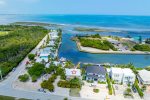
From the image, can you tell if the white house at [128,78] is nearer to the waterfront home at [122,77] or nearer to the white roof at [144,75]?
the waterfront home at [122,77]

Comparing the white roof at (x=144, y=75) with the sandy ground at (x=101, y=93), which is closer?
the sandy ground at (x=101, y=93)

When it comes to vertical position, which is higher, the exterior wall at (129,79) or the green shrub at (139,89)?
the exterior wall at (129,79)

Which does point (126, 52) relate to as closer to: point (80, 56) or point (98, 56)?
point (98, 56)

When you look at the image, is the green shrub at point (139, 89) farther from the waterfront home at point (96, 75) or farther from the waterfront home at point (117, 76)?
the waterfront home at point (96, 75)

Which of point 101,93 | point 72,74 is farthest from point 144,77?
point 72,74

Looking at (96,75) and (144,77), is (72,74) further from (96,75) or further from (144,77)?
(144,77)

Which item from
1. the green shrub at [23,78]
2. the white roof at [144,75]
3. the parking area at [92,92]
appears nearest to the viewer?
the parking area at [92,92]

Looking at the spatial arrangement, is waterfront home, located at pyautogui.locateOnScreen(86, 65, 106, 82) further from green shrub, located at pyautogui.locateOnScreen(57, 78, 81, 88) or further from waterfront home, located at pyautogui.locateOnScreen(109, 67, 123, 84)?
green shrub, located at pyautogui.locateOnScreen(57, 78, 81, 88)

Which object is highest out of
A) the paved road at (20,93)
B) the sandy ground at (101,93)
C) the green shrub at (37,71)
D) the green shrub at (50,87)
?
the green shrub at (37,71)

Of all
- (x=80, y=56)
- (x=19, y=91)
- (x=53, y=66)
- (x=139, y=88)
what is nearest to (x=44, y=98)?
(x=19, y=91)

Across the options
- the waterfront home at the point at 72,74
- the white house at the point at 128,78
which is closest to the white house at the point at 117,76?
the white house at the point at 128,78

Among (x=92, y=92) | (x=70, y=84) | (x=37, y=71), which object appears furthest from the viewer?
(x=37, y=71)

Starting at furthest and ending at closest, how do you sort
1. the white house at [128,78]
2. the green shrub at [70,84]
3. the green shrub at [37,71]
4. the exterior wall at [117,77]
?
the green shrub at [37,71], the exterior wall at [117,77], the white house at [128,78], the green shrub at [70,84]

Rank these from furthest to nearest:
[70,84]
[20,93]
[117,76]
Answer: [117,76] → [70,84] → [20,93]
